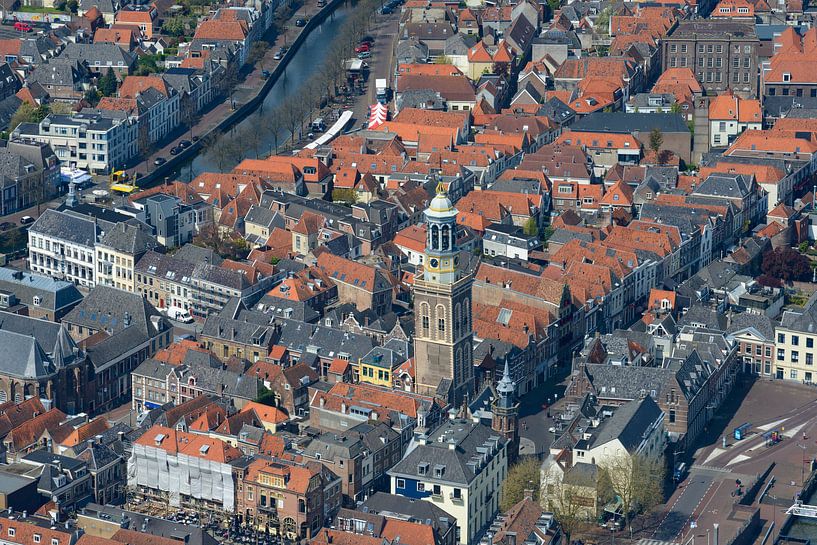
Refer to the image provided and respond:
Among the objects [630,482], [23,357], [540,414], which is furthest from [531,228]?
[630,482]

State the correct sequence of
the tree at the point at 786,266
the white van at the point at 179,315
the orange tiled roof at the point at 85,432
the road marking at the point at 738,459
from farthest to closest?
the tree at the point at 786,266 → the white van at the point at 179,315 → the road marking at the point at 738,459 → the orange tiled roof at the point at 85,432

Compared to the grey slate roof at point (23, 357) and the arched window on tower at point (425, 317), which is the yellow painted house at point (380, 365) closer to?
the arched window on tower at point (425, 317)

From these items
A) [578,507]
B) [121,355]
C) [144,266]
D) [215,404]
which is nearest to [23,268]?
[144,266]

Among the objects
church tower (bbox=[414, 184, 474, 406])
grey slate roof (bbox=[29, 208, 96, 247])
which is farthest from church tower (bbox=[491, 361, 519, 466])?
grey slate roof (bbox=[29, 208, 96, 247])

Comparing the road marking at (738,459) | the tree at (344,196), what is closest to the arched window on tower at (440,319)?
the road marking at (738,459)

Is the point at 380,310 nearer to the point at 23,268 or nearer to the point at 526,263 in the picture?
the point at 526,263

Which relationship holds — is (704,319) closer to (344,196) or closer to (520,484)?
(520,484)

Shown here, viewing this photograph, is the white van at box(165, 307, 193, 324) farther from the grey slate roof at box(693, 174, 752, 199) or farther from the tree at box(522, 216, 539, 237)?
the grey slate roof at box(693, 174, 752, 199)
